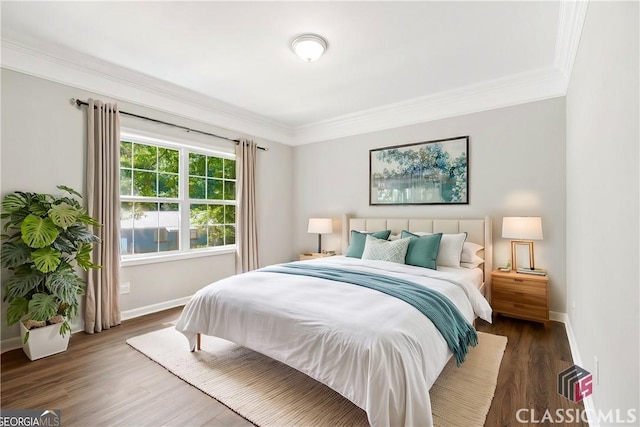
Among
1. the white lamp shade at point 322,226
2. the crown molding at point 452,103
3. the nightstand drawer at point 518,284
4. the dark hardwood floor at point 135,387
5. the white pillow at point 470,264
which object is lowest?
the dark hardwood floor at point 135,387

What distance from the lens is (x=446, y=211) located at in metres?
4.06

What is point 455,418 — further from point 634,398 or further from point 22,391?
point 22,391

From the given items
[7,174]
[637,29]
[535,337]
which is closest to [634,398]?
[637,29]

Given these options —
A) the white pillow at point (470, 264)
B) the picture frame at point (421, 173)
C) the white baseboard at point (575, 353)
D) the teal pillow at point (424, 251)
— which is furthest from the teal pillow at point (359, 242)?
the white baseboard at point (575, 353)

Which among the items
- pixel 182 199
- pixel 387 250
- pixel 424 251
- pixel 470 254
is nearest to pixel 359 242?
pixel 387 250

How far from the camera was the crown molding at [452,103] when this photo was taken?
3381mm

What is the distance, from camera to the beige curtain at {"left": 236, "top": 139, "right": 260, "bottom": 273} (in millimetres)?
4629

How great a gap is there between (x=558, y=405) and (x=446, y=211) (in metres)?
2.45

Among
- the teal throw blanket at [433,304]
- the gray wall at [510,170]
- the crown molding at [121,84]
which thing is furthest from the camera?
the gray wall at [510,170]

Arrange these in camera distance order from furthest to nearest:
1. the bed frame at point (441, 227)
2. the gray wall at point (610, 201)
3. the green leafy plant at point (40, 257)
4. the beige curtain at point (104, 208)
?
the bed frame at point (441, 227) < the beige curtain at point (104, 208) < the green leafy plant at point (40, 257) < the gray wall at point (610, 201)

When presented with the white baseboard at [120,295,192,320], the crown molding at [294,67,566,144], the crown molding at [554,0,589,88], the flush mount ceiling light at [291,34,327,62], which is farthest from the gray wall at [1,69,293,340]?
the crown molding at [554,0,589,88]

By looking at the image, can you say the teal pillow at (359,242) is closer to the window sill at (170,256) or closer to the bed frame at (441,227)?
the bed frame at (441,227)

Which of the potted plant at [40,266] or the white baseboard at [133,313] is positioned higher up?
the potted plant at [40,266]

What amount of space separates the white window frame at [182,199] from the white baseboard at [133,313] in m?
0.54
